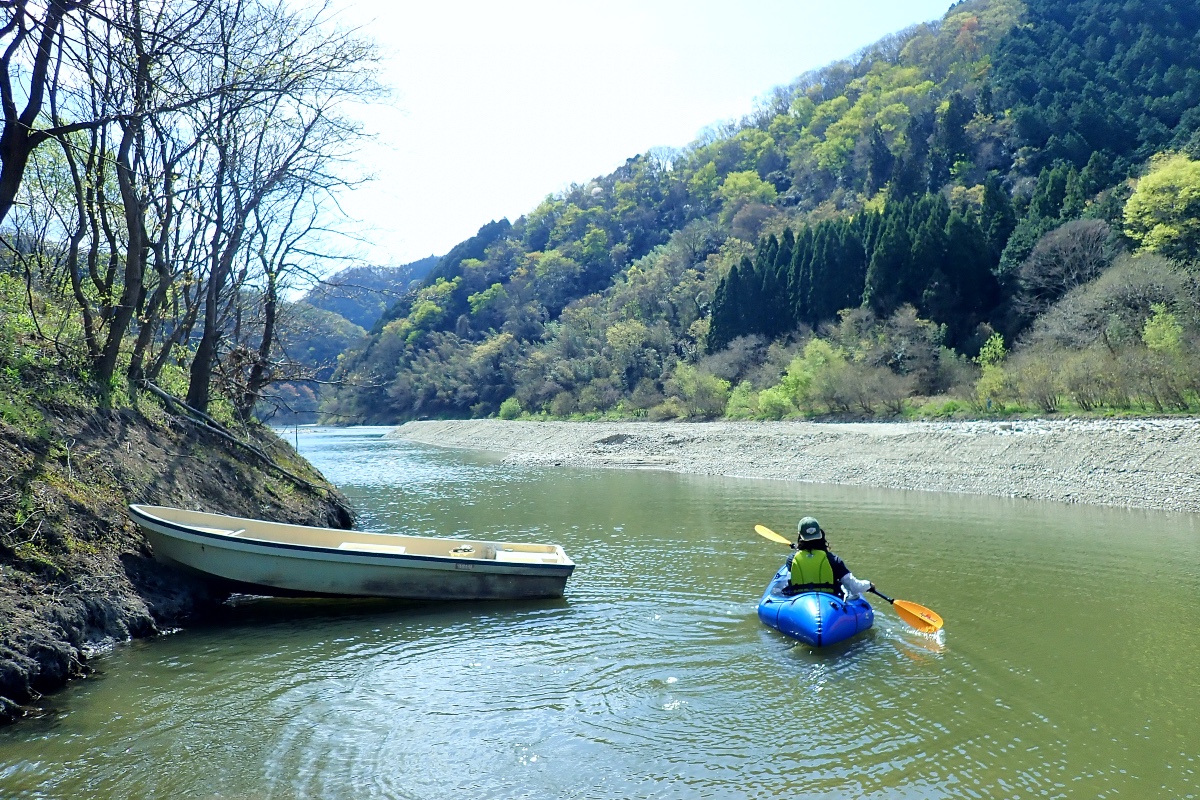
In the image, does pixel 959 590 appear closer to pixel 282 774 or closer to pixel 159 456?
pixel 282 774

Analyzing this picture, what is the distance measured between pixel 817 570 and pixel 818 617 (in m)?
0.80

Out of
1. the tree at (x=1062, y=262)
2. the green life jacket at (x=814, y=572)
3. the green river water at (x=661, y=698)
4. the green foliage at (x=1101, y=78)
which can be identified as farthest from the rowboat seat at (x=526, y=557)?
the green foliage at (x=1101, y=78)

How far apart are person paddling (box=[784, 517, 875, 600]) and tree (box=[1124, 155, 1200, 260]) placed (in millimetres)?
32859

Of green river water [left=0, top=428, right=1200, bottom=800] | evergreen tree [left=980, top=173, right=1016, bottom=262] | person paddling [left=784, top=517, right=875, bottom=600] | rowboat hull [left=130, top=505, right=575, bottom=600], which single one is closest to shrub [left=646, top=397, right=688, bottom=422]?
evergreen tree [left=980, top=173, right=1016, bottom=262]

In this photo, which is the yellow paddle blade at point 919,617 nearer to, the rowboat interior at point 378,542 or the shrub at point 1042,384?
the rowboat interior at point 378,542

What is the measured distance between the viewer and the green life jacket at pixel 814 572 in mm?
9102

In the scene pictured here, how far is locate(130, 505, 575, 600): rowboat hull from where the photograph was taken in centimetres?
941

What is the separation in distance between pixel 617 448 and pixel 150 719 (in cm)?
3345

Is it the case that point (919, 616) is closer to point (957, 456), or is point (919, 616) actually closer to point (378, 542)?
point (378, 542)

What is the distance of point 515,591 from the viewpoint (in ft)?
34.5

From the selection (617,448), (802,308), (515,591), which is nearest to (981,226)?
(802,308)

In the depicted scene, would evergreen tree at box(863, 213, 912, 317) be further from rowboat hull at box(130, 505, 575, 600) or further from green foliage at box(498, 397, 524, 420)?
rowboat hull at box(130, 505, 575, 600)

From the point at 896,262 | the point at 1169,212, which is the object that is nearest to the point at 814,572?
the point at 1169,212

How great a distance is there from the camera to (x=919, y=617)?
29.6 feet
